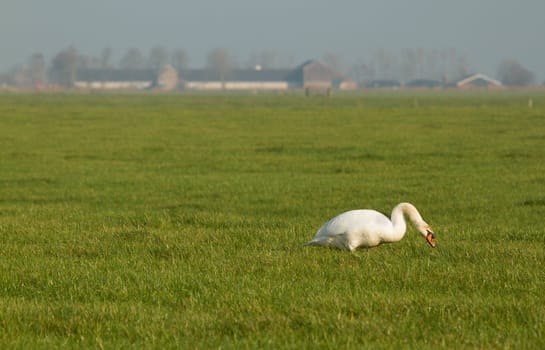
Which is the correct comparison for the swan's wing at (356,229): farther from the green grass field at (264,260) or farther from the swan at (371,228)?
the green grass field at (264,260)

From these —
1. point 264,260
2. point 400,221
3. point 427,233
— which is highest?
point 400,221

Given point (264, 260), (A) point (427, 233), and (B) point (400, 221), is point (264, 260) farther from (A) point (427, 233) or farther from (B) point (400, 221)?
(A) point (427, 233)

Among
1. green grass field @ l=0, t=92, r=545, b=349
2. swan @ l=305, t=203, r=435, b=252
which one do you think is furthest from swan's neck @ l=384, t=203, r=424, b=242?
green grass field @ l=0, t=92, r=545, b=349

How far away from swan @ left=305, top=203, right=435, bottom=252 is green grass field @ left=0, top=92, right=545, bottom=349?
0.88 ft

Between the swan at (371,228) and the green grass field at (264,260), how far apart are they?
269 millimetres

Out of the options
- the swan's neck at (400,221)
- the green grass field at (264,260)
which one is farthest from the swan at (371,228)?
the green grass field at (264,260)

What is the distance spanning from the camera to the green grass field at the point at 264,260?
348 inches

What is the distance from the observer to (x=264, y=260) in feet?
41.3

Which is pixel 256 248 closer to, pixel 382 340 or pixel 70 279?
pixel 70 279

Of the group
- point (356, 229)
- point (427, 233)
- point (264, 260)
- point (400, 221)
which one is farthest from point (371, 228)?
point (264, 260)

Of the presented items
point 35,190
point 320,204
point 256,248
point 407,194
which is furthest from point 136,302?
point 35,190

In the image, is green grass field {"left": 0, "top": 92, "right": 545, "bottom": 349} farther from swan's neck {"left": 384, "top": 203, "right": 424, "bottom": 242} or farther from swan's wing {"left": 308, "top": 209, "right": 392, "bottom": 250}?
swan's neck {"left": 384, "top": 203, "right": 424, "bottom": 242}

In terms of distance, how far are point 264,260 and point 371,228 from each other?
1414mm

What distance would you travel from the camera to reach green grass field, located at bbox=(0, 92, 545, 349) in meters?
8.84
